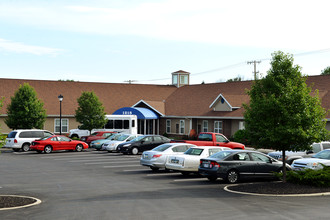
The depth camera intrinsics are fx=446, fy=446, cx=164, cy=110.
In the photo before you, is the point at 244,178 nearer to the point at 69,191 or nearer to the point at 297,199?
the point at 297,199

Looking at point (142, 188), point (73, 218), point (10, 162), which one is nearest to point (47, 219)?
point (73, 218)

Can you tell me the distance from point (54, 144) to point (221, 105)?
18782 millimetres

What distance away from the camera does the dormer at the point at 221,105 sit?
149ft

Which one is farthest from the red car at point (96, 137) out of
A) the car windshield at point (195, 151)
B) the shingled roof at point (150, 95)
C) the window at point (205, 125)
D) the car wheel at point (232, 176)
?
the car wheel at point (232, 176)

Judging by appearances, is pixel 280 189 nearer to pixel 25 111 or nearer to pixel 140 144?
pixel 140 144

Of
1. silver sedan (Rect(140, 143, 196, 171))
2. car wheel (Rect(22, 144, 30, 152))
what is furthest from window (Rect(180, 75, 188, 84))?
silver sedan (Rect(140, 143, 196, 171))

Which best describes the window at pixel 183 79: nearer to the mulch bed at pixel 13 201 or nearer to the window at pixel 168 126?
the window at pixel 168 126

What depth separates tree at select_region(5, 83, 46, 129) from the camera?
42.1 metres

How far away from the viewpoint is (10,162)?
27.4 m

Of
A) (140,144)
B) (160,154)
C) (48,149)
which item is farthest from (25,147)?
(160,154)

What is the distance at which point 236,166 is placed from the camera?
1917 cm

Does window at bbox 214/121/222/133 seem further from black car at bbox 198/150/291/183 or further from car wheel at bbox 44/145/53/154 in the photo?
black car at bbox 198/150/291/183

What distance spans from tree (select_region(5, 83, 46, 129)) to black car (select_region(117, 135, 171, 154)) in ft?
41.6

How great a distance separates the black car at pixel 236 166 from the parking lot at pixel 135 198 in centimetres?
52
